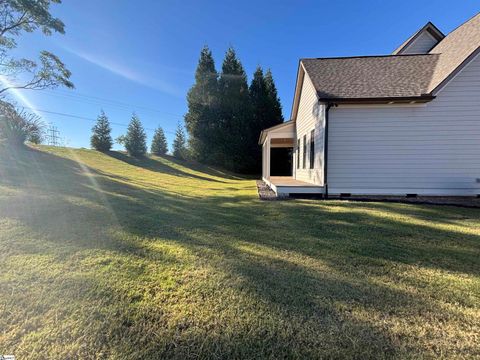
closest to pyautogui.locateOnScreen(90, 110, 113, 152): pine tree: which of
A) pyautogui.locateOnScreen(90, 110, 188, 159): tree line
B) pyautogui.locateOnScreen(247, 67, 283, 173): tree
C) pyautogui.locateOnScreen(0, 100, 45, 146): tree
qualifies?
pyautogui.locateOnScreen(90, 110, 188, 159): tree line

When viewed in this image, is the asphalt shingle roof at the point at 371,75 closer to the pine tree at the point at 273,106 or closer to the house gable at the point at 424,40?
the house gable at the point at 424,40

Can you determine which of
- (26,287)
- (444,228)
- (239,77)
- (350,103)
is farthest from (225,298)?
(239,77)

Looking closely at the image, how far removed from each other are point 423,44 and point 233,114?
1785 centimetres

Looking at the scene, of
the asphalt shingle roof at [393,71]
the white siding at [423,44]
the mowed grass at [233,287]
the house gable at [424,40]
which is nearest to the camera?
the mowed grass at [233,287]

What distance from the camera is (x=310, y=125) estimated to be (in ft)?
35.1

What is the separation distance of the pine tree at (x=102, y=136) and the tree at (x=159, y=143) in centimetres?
489

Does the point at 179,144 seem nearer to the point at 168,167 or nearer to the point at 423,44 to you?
the point at 168,167

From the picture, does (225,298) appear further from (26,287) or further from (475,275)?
(475,275)

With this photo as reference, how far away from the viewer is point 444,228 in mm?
4820

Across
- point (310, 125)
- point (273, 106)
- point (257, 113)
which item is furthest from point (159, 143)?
point (310, 125)

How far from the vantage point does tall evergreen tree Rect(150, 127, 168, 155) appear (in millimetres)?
28248

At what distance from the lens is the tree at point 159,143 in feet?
92.7

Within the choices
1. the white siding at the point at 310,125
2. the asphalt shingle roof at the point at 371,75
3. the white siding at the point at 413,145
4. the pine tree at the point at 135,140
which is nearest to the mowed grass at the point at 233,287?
the white siding at the point at 413,145

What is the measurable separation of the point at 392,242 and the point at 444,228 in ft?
5.48
